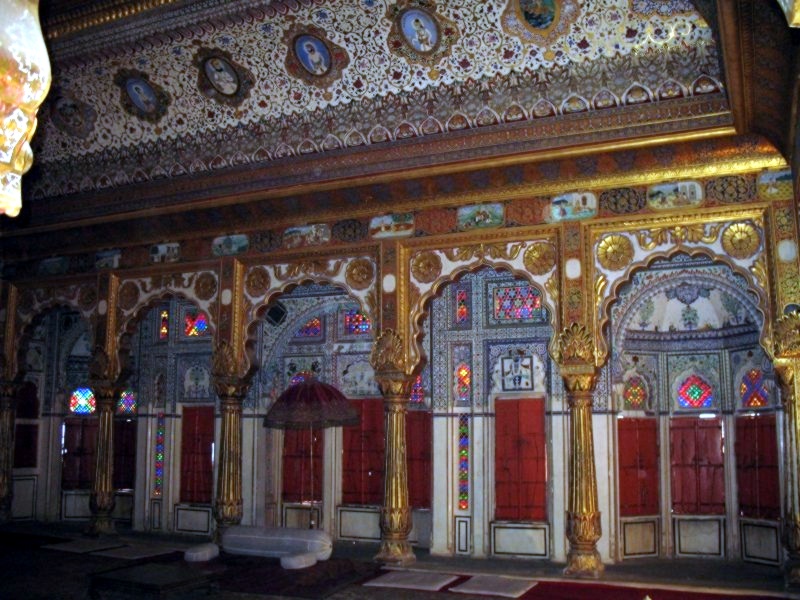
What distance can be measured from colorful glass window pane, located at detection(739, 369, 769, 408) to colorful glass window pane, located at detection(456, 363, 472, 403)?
3.33m

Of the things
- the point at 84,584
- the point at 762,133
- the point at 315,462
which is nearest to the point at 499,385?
the point at 315,462

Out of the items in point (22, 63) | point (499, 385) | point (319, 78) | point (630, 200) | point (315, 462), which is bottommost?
point (315, 462)

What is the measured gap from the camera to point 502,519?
1043cm

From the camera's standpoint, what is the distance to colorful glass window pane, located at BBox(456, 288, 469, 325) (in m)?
11.0

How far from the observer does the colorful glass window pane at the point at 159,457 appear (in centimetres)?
1269

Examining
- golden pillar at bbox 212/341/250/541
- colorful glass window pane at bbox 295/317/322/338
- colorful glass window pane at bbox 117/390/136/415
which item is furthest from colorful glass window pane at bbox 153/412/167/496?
golden pillar at bbox 212/341/250/541

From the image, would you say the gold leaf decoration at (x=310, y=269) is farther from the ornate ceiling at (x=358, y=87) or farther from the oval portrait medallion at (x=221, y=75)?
the oval portrait medallion at (x=221, y=75)

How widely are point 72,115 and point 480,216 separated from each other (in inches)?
220

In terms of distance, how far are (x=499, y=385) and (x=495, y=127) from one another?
3.56 meters

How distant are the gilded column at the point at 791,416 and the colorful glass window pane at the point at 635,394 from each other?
9.16 feet

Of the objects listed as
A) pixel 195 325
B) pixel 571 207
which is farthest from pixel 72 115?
pixel 571 207

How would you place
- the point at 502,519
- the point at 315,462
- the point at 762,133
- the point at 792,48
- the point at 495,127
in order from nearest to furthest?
the point at 792,48 → the point at 762,133 → the point at 495,127 → the point at 502,519 → the point at 315,462

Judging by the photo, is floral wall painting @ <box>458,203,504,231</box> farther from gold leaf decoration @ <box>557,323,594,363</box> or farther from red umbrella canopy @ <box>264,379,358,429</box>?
red umbrella canopy @ <box>264,379,358,429</box>

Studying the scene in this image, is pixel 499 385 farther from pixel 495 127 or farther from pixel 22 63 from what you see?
pixel 22 63
